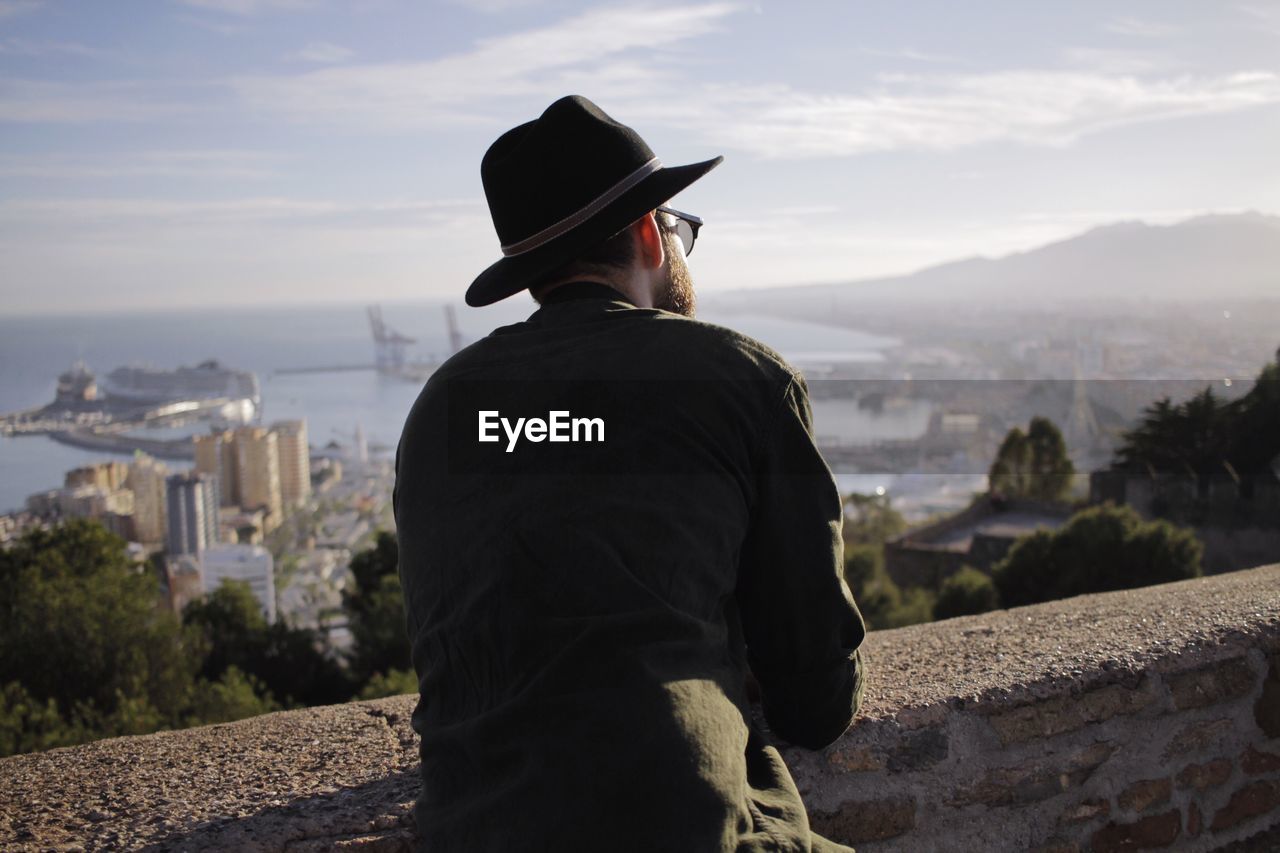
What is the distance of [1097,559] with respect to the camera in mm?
13227

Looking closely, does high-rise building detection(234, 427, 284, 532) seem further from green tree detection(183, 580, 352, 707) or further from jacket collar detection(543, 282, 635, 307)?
jacket collar detection(543, 282, 635, 307)

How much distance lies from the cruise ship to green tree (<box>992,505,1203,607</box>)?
29749mm

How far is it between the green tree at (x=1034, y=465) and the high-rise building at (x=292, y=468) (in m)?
20.4

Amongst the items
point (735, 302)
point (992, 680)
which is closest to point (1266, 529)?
point (992, 680)

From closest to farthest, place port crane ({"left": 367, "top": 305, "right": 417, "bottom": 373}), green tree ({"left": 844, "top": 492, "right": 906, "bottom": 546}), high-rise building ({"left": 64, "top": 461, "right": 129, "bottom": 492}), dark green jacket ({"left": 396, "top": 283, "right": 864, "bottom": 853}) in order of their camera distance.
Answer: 1. dark green jacket ({"left": 396, "top": 283, "right": 864, "bottom": 853})
2. high-rise building ({"left": 64, "top": 461, "right": 129, "bottom": 492})
3. green tree ({"left": 844, "top": 492, "right": 906, "bottom": 546})
4. port crane ({"left": 367, "top": 305, "right": 417, "bottom": 373})

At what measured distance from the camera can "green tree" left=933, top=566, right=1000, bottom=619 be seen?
13727mm

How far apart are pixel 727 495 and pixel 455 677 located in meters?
0.35

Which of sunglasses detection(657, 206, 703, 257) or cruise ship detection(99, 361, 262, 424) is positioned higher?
cruise ship detection(99, 361, 262, 424)

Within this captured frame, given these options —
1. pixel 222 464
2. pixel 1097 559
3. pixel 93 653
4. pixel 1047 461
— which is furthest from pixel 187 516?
pixel 1047 461

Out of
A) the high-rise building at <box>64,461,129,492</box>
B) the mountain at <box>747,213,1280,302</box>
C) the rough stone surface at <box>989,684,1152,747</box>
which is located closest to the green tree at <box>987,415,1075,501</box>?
the high-rise building at <box>64,461,129,492</box>

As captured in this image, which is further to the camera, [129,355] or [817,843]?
[129,355]

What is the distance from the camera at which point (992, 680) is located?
5.80ft

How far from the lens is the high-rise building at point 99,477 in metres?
23.5

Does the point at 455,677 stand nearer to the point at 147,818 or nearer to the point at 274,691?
the point at 147,818
